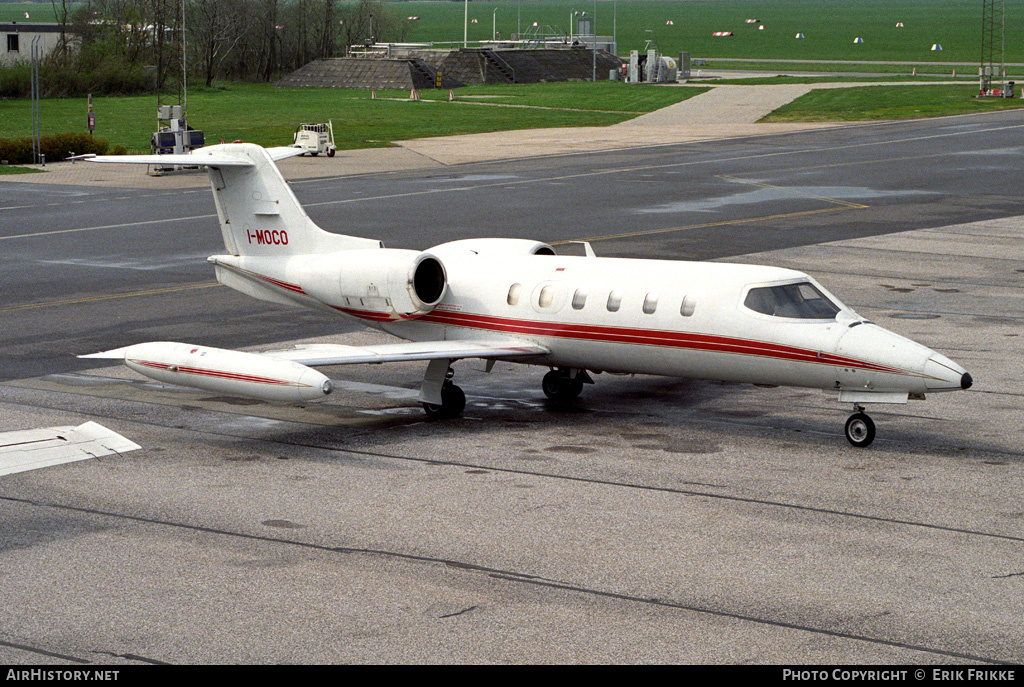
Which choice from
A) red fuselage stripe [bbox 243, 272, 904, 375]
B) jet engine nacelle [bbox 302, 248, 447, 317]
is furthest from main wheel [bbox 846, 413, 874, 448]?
jet engine nacelle [bbox 302, 248, 447, 317]

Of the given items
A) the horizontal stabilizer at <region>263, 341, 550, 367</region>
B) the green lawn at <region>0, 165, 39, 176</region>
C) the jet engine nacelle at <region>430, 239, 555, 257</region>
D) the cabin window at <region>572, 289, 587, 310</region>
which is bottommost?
the horizontal stabilizer at <region>263, 341, 550, 367</region>

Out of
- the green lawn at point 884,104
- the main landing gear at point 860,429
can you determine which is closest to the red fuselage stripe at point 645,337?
the main landing gear at point 860,429

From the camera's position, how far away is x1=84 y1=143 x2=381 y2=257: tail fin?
80.5ft

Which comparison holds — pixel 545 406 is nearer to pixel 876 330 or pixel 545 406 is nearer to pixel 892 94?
pixel 876 330

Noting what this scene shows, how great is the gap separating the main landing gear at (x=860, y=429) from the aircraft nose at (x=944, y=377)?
114cm

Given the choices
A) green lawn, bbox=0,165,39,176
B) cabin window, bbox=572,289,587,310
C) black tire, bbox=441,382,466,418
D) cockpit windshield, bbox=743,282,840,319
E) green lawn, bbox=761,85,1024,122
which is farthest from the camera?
green lawn, bbox=761,85,1024,122

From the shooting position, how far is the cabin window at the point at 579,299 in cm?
2183

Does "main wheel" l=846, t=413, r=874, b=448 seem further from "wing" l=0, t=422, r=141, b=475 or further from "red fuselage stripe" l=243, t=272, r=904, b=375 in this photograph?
"wing" l=0, t=422, r=141, b=475

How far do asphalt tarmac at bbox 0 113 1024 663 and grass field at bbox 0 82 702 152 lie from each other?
41.3 meters

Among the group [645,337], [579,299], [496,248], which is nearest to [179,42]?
[496,248]

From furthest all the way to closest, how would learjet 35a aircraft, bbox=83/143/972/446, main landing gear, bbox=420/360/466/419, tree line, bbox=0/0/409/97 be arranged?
tree line, bbox=0/0/409/97 → main landing gear, bbox=420/360/466/419 → learjet 35a aircraft, bbox=83/143/972/446

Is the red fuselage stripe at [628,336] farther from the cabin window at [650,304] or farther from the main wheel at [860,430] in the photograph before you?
the main wheel at [860,430]

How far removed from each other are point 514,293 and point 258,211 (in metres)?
5.22
